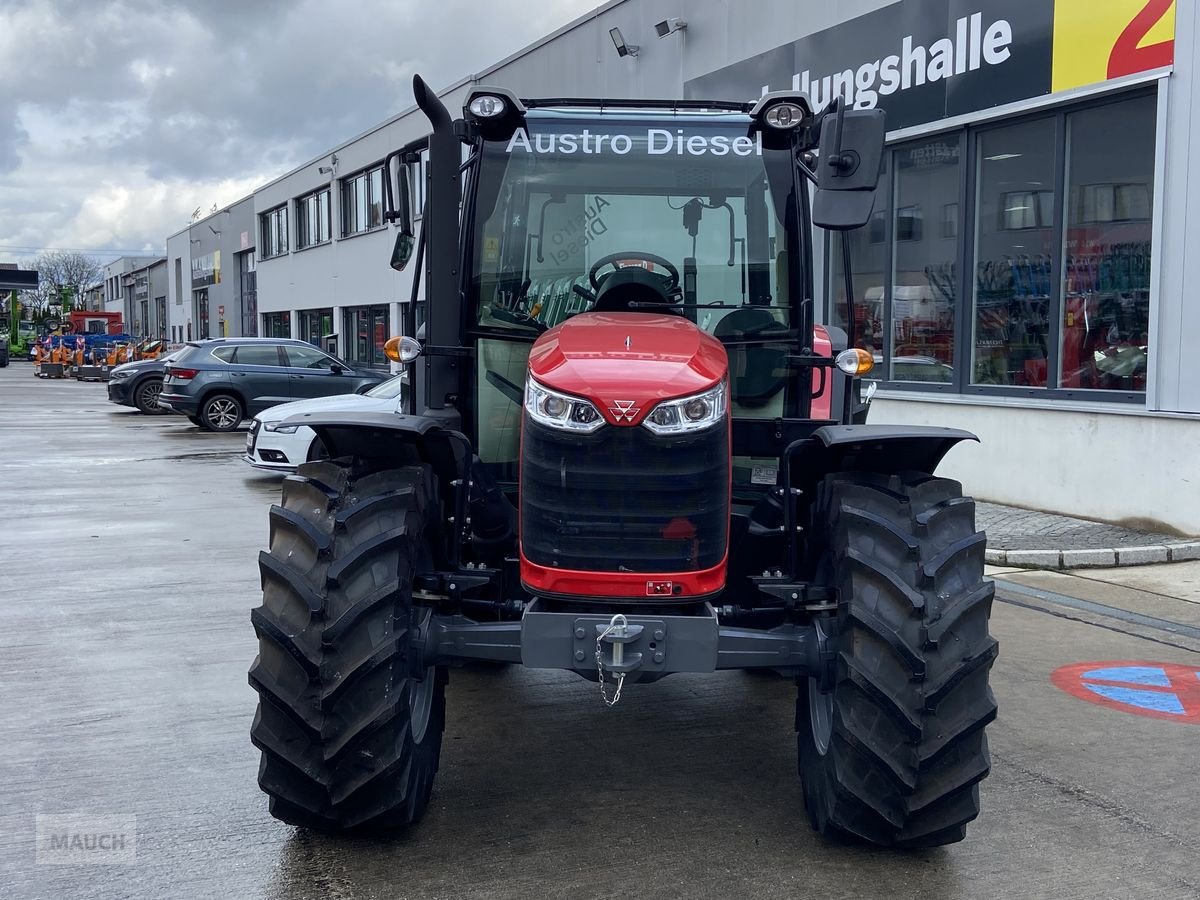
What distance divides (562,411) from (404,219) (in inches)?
61.9

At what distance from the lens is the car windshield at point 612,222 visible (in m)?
4.84

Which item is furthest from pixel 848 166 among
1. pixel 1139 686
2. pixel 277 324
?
pixel 277 324

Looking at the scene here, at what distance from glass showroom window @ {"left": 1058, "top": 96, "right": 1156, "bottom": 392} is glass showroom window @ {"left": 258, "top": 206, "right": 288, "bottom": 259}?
36.9 m

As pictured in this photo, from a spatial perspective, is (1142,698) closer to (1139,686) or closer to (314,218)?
(1139,686)

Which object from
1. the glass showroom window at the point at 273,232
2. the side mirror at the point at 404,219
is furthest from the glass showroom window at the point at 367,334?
the side mirror at the point at 404,219

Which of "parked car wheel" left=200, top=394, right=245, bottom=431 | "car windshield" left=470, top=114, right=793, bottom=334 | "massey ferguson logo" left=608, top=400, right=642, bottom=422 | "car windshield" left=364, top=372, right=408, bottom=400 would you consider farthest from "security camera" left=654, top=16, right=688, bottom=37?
"massey ferguson logo" left=608, top=400, right=642, bottom=422

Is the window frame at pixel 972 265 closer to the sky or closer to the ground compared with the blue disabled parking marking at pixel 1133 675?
closer to the sky

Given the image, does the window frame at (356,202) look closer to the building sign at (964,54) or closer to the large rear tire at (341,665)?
the building sign at (964,54)

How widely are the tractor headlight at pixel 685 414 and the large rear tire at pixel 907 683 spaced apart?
0.58m

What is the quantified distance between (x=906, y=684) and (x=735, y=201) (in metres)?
2.13

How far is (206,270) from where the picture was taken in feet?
204

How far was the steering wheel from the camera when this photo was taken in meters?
4.78

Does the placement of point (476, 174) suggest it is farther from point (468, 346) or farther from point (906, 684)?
point (906, 684)

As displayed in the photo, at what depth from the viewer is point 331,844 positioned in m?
4.08
